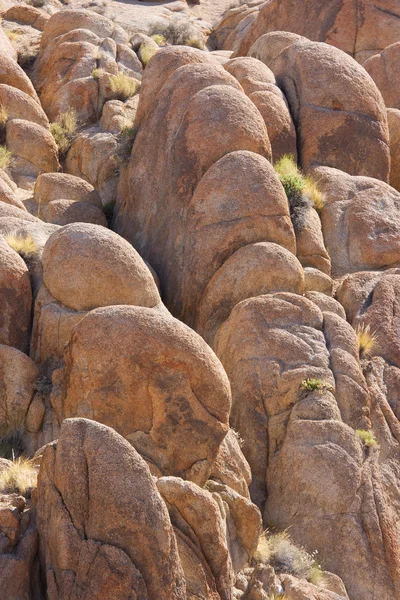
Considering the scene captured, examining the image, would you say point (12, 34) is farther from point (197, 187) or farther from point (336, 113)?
point (197, 187)

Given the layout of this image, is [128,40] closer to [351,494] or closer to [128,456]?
[351,494]

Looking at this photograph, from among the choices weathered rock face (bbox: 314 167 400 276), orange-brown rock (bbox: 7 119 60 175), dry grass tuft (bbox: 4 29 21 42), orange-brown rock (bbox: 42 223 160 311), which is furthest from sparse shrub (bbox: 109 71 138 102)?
orange-brown rock (bbox: 42 223 160 311)

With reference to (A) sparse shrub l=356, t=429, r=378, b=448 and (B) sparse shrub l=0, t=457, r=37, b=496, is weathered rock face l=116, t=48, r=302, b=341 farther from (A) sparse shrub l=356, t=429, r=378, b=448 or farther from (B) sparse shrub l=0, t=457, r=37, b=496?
(B) sparse shrub l=0, t=457, r=37, b=496

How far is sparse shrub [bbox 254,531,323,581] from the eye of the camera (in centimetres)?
1215

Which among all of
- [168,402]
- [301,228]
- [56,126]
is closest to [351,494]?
[168,402]

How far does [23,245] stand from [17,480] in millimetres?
4994

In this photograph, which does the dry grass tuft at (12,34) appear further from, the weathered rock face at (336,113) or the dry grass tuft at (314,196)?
the dry grass tuft at (314,196)

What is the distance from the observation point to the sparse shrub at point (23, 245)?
48.0 ft

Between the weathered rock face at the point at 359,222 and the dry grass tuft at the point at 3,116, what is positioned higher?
the weathered rock face at the point at 359,222

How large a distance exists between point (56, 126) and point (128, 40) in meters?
6.66

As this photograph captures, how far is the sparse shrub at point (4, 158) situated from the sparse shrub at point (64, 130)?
1909mm

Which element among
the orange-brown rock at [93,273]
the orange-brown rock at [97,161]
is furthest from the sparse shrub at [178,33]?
the orange-brown rock at [93,273]

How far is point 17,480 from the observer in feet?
34.4

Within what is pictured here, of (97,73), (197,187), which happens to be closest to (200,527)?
(197,187)
